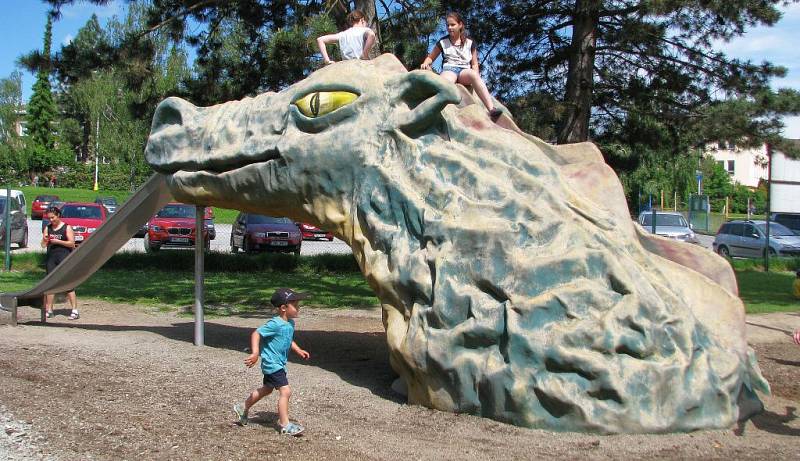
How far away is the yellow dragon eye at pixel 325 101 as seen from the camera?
6988 mm

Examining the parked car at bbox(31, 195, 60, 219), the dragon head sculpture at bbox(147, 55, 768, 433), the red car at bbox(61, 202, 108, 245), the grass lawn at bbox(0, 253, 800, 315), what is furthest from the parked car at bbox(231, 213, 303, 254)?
the parked car at bbox(31, 195, 60, 219)

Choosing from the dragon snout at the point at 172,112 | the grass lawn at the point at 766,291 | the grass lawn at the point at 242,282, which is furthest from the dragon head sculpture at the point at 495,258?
the grass lawn at the point at 766,291

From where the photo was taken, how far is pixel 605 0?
12.3m

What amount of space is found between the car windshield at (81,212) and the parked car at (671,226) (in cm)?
1677

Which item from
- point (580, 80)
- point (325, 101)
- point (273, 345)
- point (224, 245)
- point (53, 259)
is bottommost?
point (224, 245)

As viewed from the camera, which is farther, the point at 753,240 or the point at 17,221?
the point at 753,240

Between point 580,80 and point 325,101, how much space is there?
7.03 metres

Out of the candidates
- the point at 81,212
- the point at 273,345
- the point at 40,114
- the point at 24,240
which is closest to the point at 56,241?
the point at 273,345

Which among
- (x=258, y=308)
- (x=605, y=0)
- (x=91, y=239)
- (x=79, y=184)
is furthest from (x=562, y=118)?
(x=79, y=184)

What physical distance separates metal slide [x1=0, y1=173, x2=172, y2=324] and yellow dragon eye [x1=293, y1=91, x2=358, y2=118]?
2.38 meters

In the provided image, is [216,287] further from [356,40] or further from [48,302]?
[356,40]

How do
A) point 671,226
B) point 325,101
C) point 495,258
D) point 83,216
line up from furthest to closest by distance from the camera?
point 671,226
point 83,216
point 325,101
point 495,258

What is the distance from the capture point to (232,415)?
584 centimetres

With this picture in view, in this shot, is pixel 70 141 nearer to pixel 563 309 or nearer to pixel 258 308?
pixel 258 308
